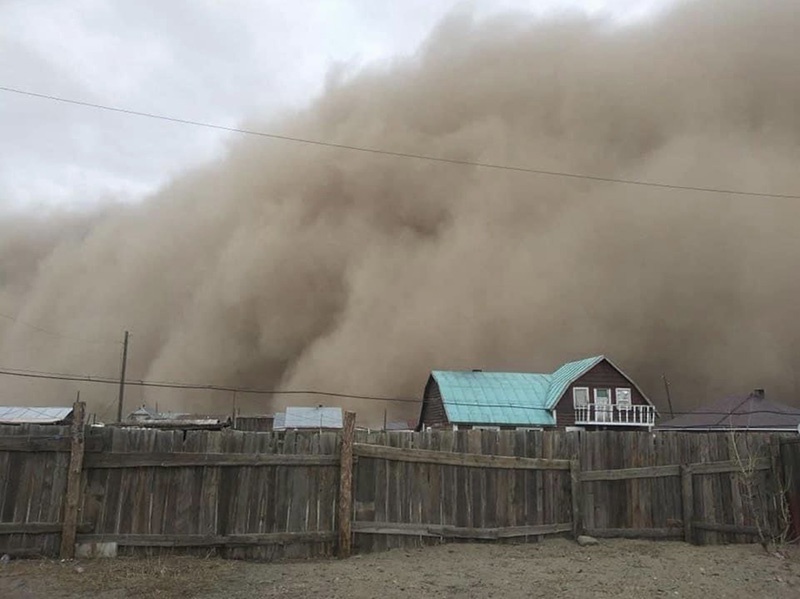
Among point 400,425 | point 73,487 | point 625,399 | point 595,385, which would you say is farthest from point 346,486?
point 400,425

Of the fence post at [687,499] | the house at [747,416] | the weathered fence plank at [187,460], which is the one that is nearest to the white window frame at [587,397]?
the house at [747,416]

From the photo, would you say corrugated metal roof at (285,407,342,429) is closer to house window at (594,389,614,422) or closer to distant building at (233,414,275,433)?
distant building at (233,414,275,433)

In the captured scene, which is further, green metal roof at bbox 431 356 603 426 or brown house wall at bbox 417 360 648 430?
brown house wall at bbox 417 360 648 430

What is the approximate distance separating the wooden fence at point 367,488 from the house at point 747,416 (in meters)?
18.5

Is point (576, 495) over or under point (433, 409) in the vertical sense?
under

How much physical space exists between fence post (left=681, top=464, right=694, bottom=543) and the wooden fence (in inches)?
0.5

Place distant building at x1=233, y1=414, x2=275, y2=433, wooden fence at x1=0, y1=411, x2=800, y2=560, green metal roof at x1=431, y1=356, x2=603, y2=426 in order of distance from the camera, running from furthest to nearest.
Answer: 1. distant building at x1=233, y1=414, x2=275, y2=433
2. green metal roof at x1=431, y1=356, x2=603, y2=426
3. wooden fence at x1=0, y1=411, x2=800, y2=560

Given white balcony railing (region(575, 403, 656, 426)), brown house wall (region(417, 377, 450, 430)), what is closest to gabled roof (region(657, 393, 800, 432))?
white balcony railing (region(575, 403, 656, 426))

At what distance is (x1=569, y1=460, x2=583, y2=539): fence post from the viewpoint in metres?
6.93

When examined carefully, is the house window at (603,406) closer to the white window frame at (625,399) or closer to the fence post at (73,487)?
the white window frame at (625,399)

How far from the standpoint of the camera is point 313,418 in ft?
99.9

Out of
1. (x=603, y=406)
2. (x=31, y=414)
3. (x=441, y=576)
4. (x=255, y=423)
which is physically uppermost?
(x=603, y=406)

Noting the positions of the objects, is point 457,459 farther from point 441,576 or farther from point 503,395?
point 503,395

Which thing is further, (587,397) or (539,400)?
(587,397)
